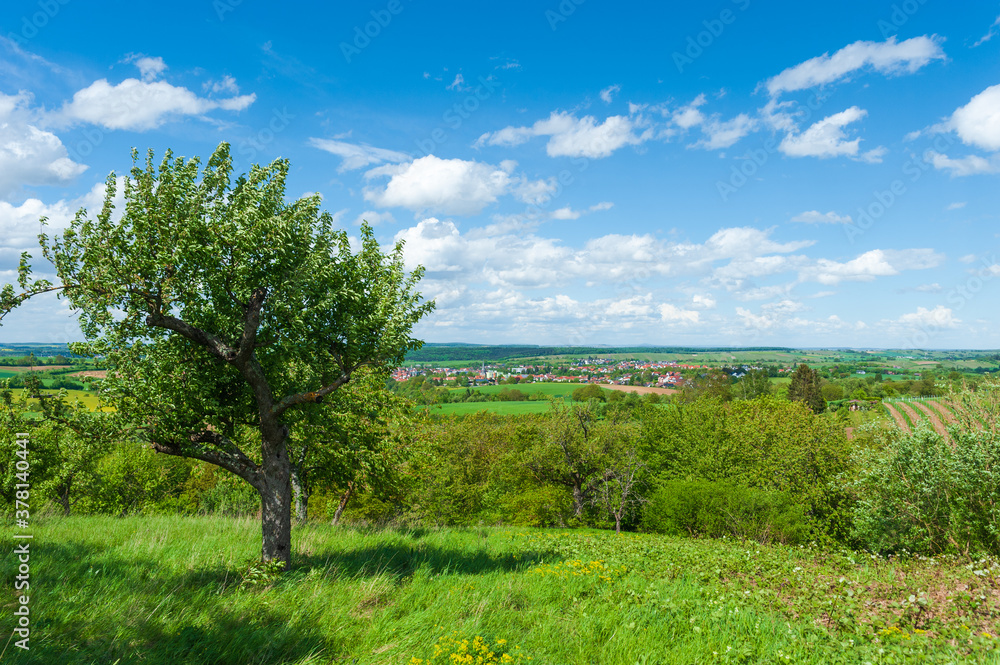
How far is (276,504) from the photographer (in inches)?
358

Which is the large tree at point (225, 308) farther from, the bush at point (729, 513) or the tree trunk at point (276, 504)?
the bush at point (729, 513)

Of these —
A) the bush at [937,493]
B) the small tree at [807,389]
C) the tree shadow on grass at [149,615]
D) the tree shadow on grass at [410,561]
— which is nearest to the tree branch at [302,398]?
the tree shadow on grass at [149,615]

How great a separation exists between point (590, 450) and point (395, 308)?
130 feet

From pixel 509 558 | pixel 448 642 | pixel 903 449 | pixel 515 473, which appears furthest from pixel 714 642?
pixel 515 473

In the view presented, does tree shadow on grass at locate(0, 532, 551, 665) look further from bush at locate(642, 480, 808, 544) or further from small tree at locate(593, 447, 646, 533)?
small tree at locate(593, 447, 646, 533)

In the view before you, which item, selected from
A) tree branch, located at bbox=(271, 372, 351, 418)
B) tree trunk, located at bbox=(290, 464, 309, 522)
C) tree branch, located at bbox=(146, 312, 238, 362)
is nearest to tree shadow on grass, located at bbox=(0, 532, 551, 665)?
tree branch, located at bbox=(271, 372, 351, 418)

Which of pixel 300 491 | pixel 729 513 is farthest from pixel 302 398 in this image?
pixel 729 513

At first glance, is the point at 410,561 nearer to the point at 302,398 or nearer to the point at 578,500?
the point at 302,398

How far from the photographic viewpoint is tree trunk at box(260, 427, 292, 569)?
896 centimetres

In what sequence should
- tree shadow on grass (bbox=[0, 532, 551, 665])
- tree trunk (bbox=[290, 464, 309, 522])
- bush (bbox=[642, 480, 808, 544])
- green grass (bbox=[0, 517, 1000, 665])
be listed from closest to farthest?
1. tree shadow on grass (bbox=[0, 532, 551, 665])
2. green grass (bbox=[0, 517, 1000, 665])
3. tree trunk (bbox=[290, 464, 309, 522])
4. bush (bbox=[642, 480, 808, 544])

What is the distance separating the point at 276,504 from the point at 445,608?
4.32 meters

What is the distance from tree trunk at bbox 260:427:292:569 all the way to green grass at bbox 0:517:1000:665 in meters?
0.63

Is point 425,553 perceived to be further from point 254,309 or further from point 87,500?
point 87,500

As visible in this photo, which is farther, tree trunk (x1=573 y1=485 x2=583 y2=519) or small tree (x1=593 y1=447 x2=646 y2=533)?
tree trunk (x1=573 y1=485 x2=583 y2=519)
